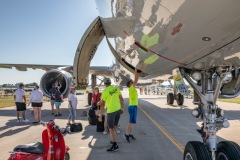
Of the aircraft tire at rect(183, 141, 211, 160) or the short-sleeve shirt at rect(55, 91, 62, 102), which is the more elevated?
the short-sleeve shirt at rect(55, 91, 62, 102)

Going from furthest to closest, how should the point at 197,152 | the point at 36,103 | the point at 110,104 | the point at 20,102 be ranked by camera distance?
the point at 20,102 < the point at 36,103 < the point at 110,104 < the point at 197,152

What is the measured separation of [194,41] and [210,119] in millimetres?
1489

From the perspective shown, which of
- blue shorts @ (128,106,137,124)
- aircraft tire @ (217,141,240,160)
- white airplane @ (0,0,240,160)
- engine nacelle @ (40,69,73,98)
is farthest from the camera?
engine nacelle @ (40,69,73,98)

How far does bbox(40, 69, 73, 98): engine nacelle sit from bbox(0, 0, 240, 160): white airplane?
6.90 meters

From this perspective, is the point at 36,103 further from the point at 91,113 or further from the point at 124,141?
the point at 124,141

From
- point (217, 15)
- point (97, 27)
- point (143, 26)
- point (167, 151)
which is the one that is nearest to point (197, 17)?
point (217, 15)

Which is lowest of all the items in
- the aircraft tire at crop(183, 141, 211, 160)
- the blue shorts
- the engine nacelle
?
the aircraft tire at crop(183, 141, 211, 160)

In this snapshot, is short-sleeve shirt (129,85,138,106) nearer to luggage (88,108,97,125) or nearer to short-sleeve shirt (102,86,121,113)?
short-sleeve shirt (102,86,121,113)

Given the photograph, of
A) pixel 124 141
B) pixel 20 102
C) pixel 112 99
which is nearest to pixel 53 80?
pixel 20 102

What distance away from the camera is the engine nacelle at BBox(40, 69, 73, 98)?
39.4ft

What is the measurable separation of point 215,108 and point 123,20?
197 centimetres

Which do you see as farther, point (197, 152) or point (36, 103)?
point (36, 103)

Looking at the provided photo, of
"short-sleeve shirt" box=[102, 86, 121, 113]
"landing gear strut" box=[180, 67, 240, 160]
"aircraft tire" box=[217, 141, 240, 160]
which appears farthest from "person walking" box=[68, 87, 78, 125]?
"aircraft tire" box=[217, 141, 240, 160]

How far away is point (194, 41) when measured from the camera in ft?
10.1
